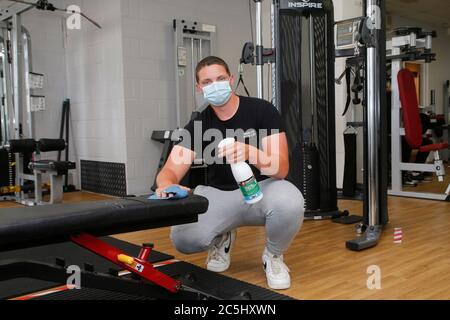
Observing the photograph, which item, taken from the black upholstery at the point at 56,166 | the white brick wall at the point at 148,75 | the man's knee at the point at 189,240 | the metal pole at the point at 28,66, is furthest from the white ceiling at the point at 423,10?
the man's knee at the point at 189,240

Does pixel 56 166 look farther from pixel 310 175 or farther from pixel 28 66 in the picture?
pixel 310 175

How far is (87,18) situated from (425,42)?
3.41 metres

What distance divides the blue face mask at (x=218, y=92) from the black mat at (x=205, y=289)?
780 mm

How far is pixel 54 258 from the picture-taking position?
7.81ft

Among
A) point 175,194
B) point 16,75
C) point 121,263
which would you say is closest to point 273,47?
point 175,194

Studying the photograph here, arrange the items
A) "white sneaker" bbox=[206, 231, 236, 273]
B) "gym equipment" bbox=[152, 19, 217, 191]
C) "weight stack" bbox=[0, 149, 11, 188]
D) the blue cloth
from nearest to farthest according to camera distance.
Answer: the blue cloth < "white sneaker" bbox=[206, 231, 236, 273] < "weight stack" bbox=[0, 149, 11, 188] < "gym equipment" bbox=[152, 19, 217, 191]

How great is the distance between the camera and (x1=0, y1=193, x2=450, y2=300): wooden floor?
1.94 m

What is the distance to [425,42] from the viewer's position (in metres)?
4.46

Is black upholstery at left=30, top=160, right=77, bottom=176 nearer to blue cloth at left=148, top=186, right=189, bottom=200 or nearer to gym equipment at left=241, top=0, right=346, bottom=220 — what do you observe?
gym equipment at left=241, top=0, right=346, bottom=220

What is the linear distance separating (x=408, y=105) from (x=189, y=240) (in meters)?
3.05

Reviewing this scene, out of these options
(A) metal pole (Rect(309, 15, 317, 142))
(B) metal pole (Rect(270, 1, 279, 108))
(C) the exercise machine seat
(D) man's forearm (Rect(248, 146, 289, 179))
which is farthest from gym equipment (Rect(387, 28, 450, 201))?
(D) man's forearm (Rect(248, 146, 289, 179))

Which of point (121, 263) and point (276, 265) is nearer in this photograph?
point (121, 263)

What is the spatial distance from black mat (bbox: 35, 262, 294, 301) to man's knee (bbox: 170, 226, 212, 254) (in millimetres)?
116

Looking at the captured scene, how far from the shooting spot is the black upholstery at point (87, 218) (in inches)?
48.8
